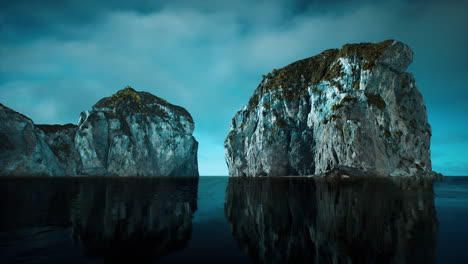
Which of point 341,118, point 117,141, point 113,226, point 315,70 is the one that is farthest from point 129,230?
point 117,141

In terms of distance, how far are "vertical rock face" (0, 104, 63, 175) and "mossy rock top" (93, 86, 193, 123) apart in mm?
49484

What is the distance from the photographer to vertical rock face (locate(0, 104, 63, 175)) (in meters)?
85.8

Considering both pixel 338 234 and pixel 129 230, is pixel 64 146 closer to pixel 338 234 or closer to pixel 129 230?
pixel 129 230

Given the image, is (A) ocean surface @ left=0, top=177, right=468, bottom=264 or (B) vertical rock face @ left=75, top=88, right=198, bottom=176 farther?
(B) vertical rock face @ left=75, top=88, right=198, bottom=176

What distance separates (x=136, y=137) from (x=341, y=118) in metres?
124

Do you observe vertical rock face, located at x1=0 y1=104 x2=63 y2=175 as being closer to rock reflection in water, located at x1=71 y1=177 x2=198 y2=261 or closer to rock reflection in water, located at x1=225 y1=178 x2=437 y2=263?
rock reflection in water, located at x1=71 y1=177 x2=198 y2=261

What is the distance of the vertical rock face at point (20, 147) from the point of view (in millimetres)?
85812

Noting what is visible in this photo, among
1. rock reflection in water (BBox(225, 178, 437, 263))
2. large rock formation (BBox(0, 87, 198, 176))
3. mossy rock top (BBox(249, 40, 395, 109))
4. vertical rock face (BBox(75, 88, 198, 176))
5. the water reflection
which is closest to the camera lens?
rock reflection in water (BBox(225, 178, 437, 263))

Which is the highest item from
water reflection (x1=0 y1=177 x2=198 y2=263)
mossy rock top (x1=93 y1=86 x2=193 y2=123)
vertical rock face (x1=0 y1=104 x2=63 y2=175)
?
mossy rock top (x1=93 y1=86 x2=193 y2=123)

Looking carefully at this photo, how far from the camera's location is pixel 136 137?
139 m

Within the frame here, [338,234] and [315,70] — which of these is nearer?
[338,234]

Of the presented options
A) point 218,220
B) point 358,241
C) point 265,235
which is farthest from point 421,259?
point 218,220

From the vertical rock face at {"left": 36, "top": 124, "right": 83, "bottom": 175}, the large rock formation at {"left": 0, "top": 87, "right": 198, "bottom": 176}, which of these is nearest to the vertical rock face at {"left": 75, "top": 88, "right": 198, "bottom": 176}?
the large rock formation at {"left": 0, "top": 87, "right": 198, "bottom": 176}

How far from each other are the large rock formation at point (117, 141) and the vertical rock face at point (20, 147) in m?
0.27
